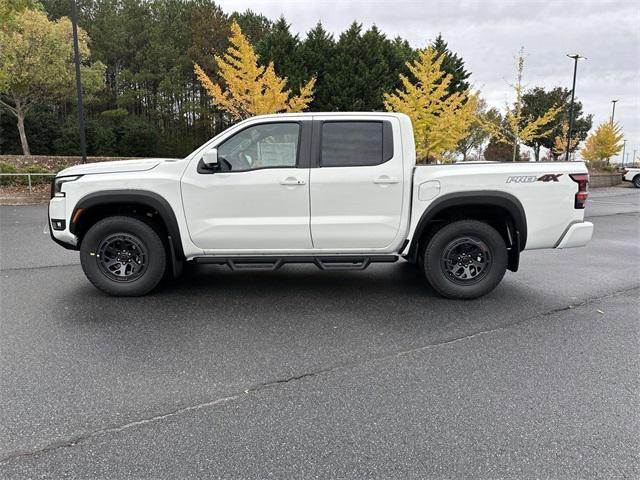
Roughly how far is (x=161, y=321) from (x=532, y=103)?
145ft

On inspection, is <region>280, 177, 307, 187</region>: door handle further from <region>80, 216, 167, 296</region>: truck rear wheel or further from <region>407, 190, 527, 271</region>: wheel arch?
<region>80, 216, 167, 296</region>: truck rear wheel

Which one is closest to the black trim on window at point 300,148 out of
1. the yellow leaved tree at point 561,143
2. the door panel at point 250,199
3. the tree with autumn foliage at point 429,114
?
the door panel at point 250,199

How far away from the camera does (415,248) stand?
511cm

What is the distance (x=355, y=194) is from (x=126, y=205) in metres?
2.49

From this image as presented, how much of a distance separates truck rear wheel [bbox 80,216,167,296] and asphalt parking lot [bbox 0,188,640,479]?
18cm

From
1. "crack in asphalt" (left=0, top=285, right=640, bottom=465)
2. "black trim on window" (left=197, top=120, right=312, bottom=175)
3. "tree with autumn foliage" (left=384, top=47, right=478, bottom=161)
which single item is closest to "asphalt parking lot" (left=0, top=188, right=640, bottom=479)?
"crack in asphalt" (left=0, top=285, right=640, bottom=465)

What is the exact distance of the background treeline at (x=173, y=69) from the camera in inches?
1200

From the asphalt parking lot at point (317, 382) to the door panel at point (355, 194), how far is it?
749mm

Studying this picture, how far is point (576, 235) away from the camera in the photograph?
5043 mm

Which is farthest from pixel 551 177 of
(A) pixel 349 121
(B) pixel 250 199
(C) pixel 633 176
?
(C) pixel 633 176

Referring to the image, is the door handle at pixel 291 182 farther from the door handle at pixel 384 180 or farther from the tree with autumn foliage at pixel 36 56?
the tree with autumn foliage at pixel 36 56

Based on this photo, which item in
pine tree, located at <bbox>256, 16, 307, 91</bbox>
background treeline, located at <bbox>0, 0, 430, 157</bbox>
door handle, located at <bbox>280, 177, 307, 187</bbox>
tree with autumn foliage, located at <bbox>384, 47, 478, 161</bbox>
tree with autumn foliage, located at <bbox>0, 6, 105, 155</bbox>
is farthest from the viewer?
background treeline, located at <bbox>0, 0, 430, 157</bbox>

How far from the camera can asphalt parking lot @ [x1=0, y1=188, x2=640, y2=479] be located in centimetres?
246

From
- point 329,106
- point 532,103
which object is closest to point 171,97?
point 329,106
